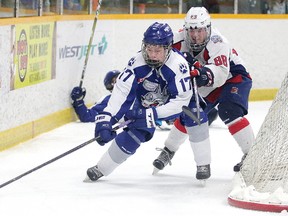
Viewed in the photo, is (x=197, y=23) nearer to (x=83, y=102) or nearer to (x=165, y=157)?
(x=165, y=157)

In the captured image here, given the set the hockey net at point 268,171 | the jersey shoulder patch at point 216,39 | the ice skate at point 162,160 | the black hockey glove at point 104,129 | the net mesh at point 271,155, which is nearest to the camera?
→ the hockey net at point 268,171

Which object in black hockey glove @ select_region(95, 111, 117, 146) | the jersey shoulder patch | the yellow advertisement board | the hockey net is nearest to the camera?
the hockey net

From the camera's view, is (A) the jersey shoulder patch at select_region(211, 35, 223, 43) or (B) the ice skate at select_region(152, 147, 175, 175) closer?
(A) the jersey shoulder patch at select_region(211, 35, 223, 43)

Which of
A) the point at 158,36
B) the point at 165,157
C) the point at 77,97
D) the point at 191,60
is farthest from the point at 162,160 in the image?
the point at 77,97

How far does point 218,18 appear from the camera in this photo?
10.4 m

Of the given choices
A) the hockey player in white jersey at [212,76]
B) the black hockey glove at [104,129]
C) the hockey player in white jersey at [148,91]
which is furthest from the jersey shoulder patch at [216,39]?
the black hockey glove at [104,129]

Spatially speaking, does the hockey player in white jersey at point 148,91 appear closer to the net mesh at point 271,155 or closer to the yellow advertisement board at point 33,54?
the net mesh at point 271,155

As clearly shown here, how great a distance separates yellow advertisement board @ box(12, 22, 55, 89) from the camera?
22.9ft

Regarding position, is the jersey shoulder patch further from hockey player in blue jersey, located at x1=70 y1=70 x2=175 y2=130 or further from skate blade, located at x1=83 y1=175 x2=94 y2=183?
hockey player in blue jersey, located at x1=70 y1=70 x2=175 y2=130

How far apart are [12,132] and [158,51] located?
81.6 inches

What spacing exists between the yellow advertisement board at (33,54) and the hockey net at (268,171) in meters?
2.46

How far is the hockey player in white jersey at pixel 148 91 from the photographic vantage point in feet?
16.7

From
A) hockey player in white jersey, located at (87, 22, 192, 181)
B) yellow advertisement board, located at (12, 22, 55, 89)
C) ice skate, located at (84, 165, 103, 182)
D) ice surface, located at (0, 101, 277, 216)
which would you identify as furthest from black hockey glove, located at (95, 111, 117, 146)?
yellow advertisement board, located at (12, 22, 55, 89)

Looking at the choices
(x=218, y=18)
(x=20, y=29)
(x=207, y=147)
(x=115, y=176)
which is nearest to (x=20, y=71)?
(x=20, y=29)
